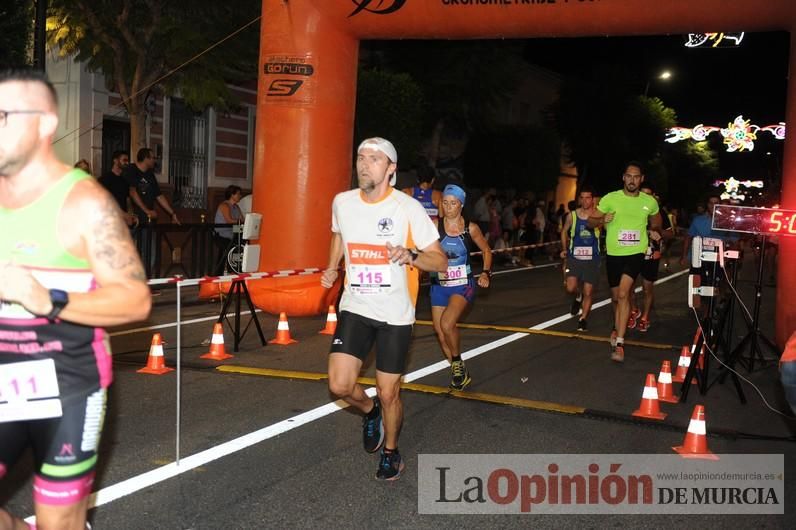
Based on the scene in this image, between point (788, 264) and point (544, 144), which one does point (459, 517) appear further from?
point (544, 144)

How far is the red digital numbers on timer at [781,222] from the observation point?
24.5 feet

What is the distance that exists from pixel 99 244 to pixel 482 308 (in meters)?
11.6

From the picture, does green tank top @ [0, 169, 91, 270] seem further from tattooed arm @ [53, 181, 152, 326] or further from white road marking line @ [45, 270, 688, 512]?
white road marking line @ [45, 270, 688, 512]

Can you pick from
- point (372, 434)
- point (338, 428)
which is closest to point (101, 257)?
point (372, 434)

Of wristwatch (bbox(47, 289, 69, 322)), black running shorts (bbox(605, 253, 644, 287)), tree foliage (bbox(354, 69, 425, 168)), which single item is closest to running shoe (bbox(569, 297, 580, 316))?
black running shorts (bbox(605, 253, 644, 287))

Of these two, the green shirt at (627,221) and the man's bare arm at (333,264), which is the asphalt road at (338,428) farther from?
the green shirt at (627,221)

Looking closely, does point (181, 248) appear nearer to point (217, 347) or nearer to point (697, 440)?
point (217, 347)

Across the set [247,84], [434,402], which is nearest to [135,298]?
[434,402]

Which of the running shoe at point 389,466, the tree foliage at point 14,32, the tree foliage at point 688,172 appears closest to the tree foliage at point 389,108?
the tree foliage at point 14,32

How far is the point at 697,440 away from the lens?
6.17 m

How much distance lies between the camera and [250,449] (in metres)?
5.92

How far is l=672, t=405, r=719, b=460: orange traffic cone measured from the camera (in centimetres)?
612

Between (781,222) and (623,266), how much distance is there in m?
2.78

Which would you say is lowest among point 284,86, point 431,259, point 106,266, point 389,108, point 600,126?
point 431,259
